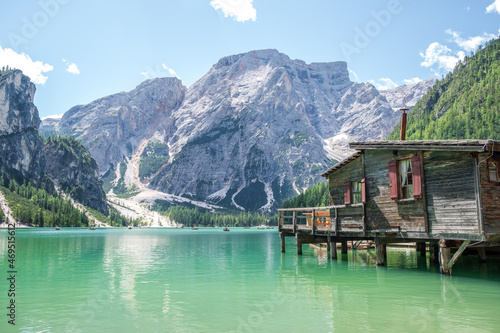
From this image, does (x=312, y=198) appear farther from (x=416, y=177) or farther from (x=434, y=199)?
(x=434, y=199)

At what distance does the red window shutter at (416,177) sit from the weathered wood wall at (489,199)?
3.96 meters

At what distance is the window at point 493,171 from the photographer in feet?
74.9

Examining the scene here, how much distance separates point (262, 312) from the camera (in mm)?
16422

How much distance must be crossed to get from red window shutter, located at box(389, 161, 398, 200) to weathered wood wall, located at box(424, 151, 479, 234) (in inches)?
94.8

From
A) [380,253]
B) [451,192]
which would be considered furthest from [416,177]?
[380,253]

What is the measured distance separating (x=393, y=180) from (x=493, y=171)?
6443 mm

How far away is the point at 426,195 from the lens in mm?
25688

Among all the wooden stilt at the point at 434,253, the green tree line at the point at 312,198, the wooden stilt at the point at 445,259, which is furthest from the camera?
the green tree line at the point at 312,198

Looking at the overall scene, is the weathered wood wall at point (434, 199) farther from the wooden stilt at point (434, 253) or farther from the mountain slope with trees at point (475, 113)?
the mountain slope with trees at point (475, 113)

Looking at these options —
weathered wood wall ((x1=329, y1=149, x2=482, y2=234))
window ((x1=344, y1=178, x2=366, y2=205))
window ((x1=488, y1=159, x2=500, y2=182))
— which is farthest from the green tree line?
window ((x1=488, y1=159, x2=500, y2=182))

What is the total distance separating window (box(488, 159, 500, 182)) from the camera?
22844 mm

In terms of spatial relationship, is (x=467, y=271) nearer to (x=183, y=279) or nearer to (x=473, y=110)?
(x=183, y=279)

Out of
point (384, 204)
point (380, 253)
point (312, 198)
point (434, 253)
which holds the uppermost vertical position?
point (312, 198)

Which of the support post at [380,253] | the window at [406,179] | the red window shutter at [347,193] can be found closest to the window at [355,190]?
the red window shutter at [347,193]
